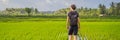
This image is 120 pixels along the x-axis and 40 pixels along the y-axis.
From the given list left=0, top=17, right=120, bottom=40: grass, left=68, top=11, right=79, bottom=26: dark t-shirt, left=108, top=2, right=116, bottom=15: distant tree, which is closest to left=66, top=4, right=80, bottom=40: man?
left=68, top=11, right=79, bottom=26: dark t-shirt

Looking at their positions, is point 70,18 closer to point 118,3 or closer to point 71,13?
point 71,13

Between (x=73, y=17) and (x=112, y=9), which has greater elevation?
(x=73, y=17)

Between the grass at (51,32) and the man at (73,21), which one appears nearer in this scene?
the man at (73,21)

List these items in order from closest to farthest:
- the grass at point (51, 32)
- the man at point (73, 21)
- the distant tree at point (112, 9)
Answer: the man at point (73, 21)
the grass at point (51, 32)
the distant tree at point (112, 9)

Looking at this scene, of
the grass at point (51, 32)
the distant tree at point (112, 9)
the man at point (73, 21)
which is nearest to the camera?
the man at point (73, 21)

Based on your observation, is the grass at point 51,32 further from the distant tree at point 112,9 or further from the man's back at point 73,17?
the distant tree at point 112,9

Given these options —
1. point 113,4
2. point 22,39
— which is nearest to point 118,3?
point 113,4

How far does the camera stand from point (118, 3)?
165875 mm

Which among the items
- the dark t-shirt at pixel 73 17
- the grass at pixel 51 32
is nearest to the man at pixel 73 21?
the dark t-shirt at pixel 73 17

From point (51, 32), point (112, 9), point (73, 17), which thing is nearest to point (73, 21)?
point (73, 17)

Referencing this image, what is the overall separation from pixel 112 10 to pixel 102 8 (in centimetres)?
1252

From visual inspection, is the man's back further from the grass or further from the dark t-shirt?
the grass

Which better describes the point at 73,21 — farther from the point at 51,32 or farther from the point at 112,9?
the point at 112,9

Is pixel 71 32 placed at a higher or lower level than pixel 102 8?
higher
